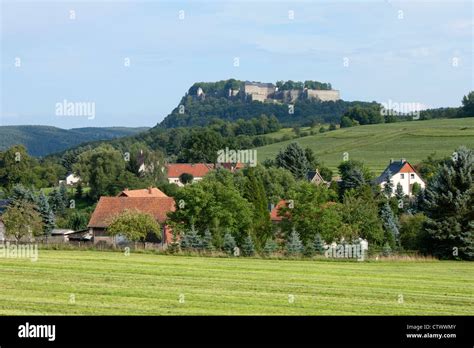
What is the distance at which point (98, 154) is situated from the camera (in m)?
101

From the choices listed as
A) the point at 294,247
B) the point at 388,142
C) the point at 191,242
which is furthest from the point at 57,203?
the point at 388,142

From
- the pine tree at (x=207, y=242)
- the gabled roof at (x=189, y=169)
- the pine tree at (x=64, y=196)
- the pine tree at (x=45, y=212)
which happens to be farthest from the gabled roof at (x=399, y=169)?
the pine tree at (x=207, y=242)

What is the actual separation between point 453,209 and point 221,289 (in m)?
26.5

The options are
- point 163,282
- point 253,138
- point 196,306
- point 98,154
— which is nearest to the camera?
point 196,306

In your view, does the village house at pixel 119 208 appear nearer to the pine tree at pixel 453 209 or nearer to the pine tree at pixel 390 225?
the pine tree at pixel 390 225

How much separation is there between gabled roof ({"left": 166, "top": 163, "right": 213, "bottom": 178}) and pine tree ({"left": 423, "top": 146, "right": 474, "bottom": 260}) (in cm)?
7740

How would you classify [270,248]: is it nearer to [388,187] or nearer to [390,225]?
[390,225]

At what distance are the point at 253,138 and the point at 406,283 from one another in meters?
131

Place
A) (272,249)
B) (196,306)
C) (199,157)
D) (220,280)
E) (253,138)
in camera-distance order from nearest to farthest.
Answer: (196,306) < (220,280) < (272,249) < (199,157) < (253,138)

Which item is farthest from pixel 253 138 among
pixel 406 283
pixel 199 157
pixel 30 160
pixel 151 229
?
pixel 406 283

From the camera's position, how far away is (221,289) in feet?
72.6

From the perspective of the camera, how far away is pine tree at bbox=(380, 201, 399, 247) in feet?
179
